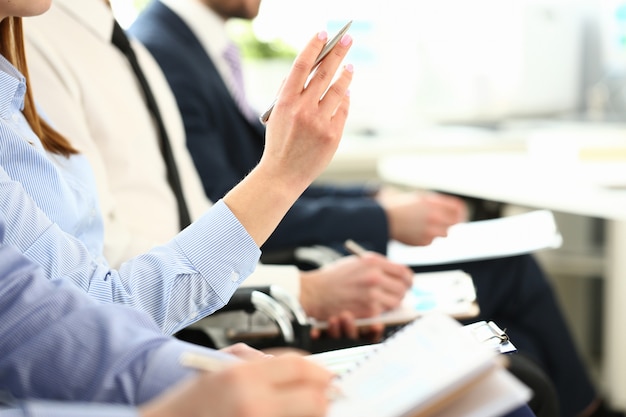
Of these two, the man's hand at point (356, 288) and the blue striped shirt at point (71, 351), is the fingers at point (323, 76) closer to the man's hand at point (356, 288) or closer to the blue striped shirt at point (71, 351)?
the blue striped shirt at point (71, 351)

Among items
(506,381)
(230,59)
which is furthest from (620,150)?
Answer: (506,381)

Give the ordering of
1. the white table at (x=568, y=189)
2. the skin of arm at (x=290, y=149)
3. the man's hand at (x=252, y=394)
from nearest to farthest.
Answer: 1. the man's hand at (x=252, y=394)
2. the skin of arm at (x=290, y=149)
3. the white table at (x=568, y=189)

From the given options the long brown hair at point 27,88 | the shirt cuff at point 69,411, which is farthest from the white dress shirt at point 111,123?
the shirt cuff at point 69,411

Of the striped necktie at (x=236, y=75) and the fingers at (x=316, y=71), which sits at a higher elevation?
the fingers at (x=316, y=71)

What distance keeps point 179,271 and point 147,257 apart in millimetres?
55

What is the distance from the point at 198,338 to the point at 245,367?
79 cm

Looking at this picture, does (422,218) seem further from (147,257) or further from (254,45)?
(254,45)

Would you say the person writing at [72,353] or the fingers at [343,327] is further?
the fingers at [343,327]

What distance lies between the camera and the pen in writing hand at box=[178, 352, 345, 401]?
60 cm

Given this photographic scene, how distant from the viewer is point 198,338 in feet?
4.32

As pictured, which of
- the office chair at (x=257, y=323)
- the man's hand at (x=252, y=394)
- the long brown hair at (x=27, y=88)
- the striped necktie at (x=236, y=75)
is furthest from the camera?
the striped necktie at (x=236, y=75)

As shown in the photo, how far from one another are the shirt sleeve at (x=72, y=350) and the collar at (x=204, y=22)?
4.33 ft

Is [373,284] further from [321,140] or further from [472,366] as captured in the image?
[472,366]

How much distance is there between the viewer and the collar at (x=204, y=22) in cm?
196
